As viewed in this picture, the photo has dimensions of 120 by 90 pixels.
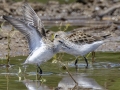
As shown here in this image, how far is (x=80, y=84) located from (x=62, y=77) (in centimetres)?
84

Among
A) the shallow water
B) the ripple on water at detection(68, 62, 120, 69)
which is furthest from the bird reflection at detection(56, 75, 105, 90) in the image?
the ripple on water at detection(68, 62, 120, 69)

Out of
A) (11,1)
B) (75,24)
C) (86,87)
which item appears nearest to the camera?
(86,87)

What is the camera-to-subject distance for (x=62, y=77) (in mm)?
10375

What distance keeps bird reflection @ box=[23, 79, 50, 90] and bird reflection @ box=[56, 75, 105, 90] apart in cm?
29

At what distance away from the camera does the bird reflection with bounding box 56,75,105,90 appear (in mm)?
9182

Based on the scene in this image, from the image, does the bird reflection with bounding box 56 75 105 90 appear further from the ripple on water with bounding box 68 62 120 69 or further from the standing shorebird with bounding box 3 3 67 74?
the ripple on water with bounding box 68 62 120 69

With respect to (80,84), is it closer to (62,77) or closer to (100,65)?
(62,77)

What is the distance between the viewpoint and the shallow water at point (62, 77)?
932 cm

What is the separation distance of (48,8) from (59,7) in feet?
2.21

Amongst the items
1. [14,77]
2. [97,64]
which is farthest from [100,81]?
[97,64]

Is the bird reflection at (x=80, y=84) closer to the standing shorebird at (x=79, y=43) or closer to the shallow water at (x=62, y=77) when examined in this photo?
the shallow water at (x=62, y=77)

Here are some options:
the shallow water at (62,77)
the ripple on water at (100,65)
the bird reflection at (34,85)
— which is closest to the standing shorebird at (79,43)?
the ripple on water at (100,65)

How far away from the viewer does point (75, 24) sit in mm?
21219

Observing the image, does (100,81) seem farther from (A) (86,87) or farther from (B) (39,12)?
(B) (39,12)
